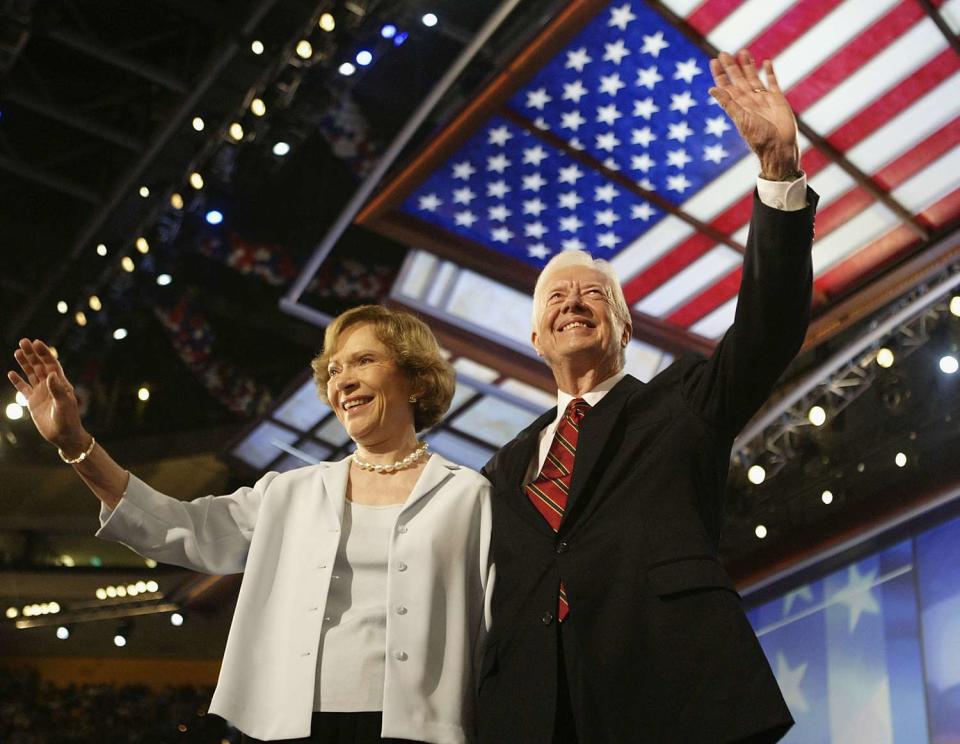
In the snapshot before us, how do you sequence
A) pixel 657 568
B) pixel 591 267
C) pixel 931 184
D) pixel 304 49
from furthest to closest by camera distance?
1. pixel 931 184
2. pixel 304 49
3. pixel 591 267
4. pixel 657 568

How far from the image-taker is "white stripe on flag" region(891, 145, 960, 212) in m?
6.40

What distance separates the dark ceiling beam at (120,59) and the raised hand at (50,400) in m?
6.79

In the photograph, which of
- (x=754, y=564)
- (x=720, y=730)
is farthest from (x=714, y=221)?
(x=720, y=730)

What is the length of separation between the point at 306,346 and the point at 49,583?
9.88 ft

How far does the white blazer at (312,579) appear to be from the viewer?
68.1 inches

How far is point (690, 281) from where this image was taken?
7.17 meters

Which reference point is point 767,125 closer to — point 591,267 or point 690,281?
point 591,267

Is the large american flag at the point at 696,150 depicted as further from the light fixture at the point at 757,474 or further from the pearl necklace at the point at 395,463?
the pearl necklace at the point at 395,463

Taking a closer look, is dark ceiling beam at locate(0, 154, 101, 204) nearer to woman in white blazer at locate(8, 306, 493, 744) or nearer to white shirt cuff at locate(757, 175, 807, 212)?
woman in white blazer at locate(8, 306, 493, 744)

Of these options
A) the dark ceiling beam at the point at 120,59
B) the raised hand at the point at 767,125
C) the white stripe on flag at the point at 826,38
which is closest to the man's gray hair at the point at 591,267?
the raised hand at the point at 767,125

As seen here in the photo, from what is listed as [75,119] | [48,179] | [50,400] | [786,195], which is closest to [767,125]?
[786,195]

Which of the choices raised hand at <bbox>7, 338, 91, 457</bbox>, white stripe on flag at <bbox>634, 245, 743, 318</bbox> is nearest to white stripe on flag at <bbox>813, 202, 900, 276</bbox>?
white stripe on flag at <bbox>634, 245, 743, 318</bbox>

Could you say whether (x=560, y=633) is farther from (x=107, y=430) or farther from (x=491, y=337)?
(x=107, y=430)

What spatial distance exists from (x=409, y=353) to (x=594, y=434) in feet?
1.33
